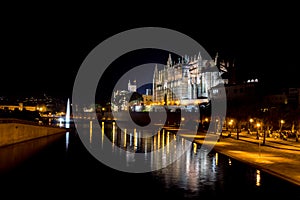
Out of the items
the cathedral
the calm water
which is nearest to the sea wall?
the calm water

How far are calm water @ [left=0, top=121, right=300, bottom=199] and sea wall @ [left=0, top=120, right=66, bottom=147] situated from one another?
5.49 meters

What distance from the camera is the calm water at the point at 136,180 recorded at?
12.8 m

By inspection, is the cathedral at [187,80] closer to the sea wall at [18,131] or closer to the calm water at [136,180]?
the sea wall at [18,131]

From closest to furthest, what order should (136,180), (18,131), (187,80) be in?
1. (136,180)
2. (18,131)
3. (187,80)

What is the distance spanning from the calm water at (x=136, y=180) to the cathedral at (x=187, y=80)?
3036 inches

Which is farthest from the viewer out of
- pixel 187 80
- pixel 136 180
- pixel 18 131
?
pixel 187 80

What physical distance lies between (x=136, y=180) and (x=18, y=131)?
1767 cm

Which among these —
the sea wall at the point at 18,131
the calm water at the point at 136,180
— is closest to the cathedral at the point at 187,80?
the sea wall at the point at 18,131

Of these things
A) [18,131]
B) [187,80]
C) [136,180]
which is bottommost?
[136,180]

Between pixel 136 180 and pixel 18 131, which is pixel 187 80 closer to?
pixel 18 131

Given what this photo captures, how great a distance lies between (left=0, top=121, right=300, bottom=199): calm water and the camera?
41.8ft

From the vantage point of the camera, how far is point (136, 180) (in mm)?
15430

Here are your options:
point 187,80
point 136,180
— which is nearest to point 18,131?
point 136,180

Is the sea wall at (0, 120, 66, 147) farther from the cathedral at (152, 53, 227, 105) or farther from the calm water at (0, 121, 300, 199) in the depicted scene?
the cathedral at (152, 53, 227, 105)
